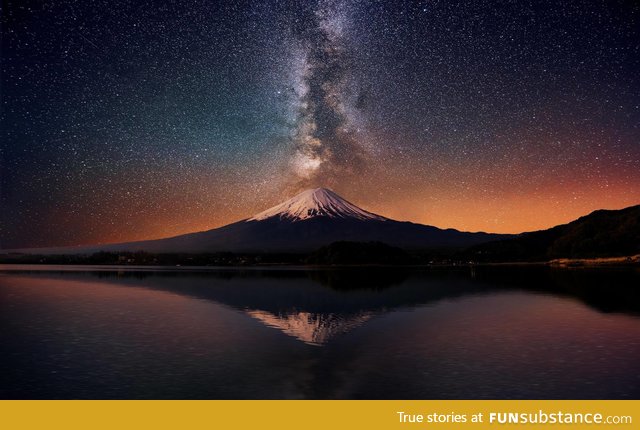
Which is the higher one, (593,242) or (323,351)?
(593,242)

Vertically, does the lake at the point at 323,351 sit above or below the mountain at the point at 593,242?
below

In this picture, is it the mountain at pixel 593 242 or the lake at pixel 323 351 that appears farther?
the mountain at pixel 593 242

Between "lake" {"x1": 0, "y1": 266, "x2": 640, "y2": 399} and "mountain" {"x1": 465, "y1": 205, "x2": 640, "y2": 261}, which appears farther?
"mountain" {"x1": 465, "y1": 205, "x2": 640, "y2": 261}

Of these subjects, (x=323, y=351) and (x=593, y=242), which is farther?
(x=593, y=242)

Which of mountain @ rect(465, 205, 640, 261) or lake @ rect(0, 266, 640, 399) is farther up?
mountain @ rect(465, 205, 640, 261)
